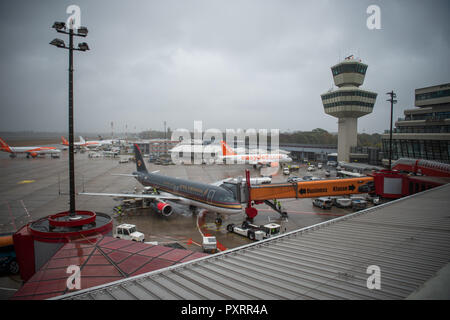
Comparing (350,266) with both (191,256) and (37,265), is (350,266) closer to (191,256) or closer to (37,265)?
(191,256)

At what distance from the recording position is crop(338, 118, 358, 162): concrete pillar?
7219 cm

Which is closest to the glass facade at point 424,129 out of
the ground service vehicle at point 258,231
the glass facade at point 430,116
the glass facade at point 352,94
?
the glass facade at point 430,116

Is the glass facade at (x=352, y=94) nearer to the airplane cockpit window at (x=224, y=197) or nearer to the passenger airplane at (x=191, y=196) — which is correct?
the passenger airplane at (x=191, y=196)

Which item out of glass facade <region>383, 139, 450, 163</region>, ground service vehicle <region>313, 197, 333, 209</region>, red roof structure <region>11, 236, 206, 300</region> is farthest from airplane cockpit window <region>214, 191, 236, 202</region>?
glass facade <region>383, 139, 450, 163</region>

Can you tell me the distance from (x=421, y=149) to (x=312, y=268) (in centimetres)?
6317

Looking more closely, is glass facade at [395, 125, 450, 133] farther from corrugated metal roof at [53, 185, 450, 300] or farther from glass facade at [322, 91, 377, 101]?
corrugated metal roof at [53, 185, 450, 300]

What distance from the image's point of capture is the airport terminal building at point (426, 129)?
51562 mm

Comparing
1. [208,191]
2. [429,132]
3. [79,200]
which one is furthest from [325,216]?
[429,132]


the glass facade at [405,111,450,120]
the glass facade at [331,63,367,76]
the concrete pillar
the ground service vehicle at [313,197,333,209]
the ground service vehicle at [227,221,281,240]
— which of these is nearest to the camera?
the ground service vehicle at [227,221,281,240]

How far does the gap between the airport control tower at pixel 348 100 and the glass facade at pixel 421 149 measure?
11054mm

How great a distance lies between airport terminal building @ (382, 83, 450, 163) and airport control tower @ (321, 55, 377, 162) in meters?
9.89

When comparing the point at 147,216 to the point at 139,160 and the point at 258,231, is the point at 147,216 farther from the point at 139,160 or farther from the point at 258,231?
the point at 258,231

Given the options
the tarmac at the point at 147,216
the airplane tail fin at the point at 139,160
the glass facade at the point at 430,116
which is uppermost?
the glass facade at the point at 430,116

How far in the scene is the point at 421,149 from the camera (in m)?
55.3
